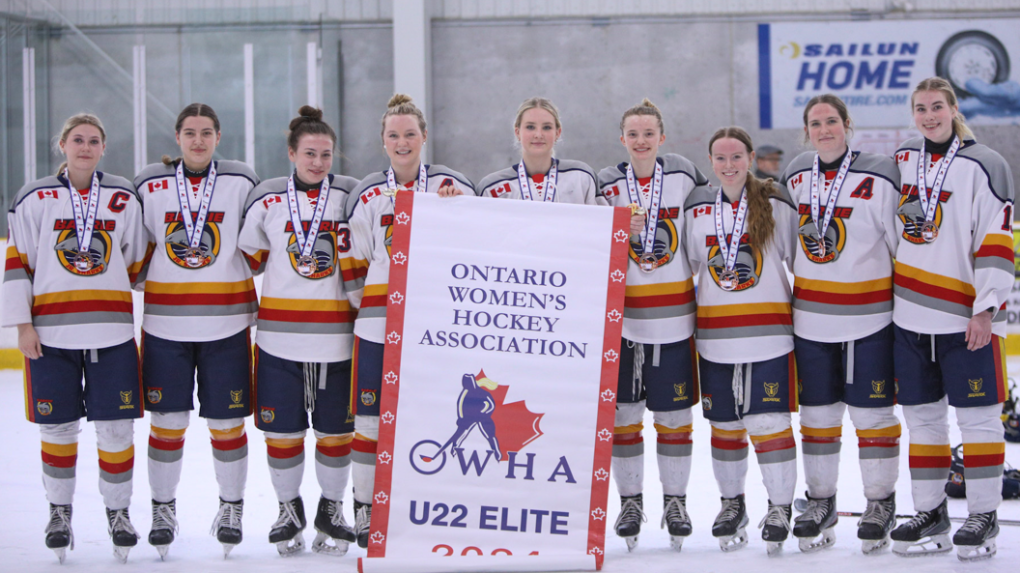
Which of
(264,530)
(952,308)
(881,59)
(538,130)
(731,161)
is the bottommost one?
(264,530)

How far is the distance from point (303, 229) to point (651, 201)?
1.12m

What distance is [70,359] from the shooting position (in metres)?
2.73

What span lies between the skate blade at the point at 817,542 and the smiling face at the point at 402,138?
1726 millimetres

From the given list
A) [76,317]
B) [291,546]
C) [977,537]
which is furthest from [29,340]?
[977,537]

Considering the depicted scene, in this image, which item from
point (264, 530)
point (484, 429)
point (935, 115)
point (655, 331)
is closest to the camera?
point (484, 429)

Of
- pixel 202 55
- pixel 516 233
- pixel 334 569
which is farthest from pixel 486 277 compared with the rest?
pixel 202 55

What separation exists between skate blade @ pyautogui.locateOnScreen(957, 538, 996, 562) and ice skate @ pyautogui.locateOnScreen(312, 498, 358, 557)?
6.07 ft

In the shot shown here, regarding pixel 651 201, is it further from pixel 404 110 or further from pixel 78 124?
pixel 78 124

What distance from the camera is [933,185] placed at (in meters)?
2.60

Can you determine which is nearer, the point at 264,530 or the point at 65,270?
the point at 65,270

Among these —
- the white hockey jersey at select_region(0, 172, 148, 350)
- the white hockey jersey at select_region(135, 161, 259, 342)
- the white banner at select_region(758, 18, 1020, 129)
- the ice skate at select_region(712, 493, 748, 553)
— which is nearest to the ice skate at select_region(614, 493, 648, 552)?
the ice skate at select_region(712, 493, 748, 553)

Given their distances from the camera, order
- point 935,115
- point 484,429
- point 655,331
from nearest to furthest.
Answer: point 484,429 → point 935,115 → point 655,331

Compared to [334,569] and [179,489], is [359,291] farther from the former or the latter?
[179,489]

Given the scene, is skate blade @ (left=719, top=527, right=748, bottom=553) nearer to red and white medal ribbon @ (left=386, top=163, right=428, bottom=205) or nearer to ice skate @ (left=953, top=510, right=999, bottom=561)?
ice skate @ (left=953, top=510, right=999, bottom=561)
